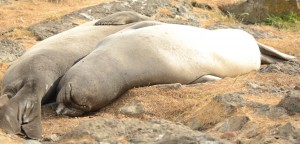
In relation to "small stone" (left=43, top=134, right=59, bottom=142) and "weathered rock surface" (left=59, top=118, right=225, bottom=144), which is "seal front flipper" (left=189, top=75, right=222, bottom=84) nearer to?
"weathered rock surface" (left=59, top=118, right=225, bottom=144)

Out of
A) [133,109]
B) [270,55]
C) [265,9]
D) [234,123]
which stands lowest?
[265,9]

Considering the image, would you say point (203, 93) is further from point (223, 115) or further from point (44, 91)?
point (44, 91)

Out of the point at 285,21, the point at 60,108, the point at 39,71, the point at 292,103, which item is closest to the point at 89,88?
the point at 60,108

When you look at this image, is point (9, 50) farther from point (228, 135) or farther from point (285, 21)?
point (285, 21)

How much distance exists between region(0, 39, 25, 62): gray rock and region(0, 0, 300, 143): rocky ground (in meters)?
0.03

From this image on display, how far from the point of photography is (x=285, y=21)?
1327 centimetres

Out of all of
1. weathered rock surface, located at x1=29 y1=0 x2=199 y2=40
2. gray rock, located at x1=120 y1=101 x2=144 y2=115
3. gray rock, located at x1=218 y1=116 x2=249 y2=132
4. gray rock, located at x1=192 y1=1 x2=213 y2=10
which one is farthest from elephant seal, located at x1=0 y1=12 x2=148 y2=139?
gray rock, located at x1=192 y1=1 x2=213 y2=10

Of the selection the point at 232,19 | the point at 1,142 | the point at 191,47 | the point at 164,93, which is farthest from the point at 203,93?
the point at 232,19

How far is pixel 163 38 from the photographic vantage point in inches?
273

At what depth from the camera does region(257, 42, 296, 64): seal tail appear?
8195 mm

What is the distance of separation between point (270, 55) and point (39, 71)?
3.27 meters

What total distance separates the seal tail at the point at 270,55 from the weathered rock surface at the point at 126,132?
11.5ft

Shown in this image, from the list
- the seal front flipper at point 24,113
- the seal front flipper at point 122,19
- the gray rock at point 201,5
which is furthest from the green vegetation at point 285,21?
the seal front flipper at point 24,113

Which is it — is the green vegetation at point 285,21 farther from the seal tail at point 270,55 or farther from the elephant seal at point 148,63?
the elephant seal at point 148,63
